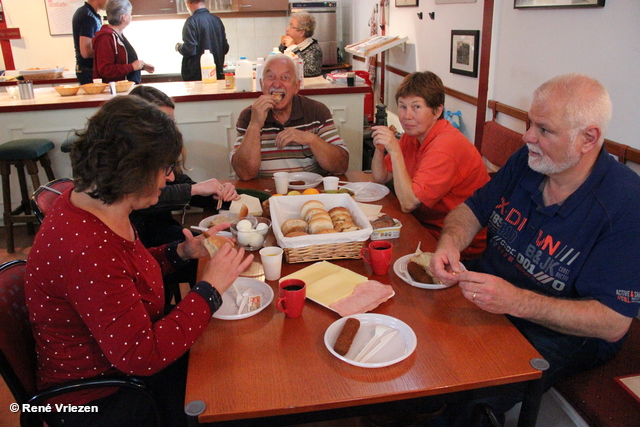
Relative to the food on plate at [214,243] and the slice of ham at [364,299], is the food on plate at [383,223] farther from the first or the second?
the food on plate at [214,243]

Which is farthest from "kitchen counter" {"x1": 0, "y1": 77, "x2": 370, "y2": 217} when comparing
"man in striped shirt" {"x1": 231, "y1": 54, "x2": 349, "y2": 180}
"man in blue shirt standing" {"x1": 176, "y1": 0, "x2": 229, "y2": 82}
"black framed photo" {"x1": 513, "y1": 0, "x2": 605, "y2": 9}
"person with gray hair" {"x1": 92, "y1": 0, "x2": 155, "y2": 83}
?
"black framed photo" {"x1": 513, "y1": 0, "x2": 605, "y2": 9}

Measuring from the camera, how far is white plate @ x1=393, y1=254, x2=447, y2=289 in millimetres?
1489

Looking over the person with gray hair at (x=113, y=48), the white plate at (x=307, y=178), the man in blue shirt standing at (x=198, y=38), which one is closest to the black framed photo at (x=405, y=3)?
the man in blue shirt standing at (x=198, y=38)

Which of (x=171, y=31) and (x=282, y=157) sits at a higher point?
(x=171, y=31)

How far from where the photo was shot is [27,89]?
3980 mm

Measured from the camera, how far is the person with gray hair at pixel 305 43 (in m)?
5.63

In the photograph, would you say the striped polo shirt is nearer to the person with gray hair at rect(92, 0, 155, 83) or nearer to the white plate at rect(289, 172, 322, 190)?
the white plate at rect(289, 172, 322, 190)

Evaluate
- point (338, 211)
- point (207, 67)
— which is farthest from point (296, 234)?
point (207, 67)

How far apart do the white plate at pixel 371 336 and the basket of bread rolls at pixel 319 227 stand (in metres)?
0.35

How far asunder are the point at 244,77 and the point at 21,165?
1.83 m

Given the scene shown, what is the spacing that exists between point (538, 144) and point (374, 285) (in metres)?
0.68

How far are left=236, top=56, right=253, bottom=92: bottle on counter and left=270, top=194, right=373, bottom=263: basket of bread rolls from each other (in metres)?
2.38

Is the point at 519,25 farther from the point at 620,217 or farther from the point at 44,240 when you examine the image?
the point at 44,240

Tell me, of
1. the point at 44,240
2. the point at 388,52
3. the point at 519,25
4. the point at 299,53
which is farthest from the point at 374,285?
the point at 388,52
